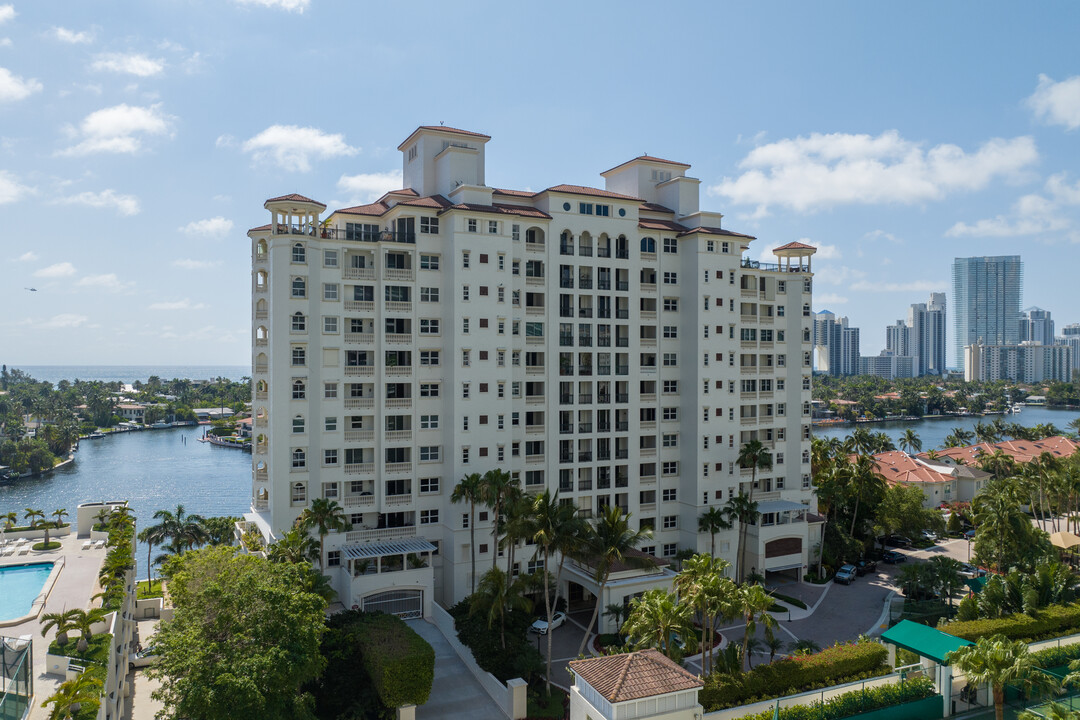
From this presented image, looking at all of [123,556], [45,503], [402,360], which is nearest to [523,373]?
[402,360]

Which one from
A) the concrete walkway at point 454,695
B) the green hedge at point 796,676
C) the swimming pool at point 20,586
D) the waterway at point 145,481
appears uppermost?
the swimming pool at point 20,586

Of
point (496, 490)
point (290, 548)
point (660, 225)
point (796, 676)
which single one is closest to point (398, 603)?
point (290, 548)

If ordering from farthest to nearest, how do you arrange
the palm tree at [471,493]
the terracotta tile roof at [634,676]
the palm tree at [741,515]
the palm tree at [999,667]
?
Answer: 1. the palm tree at [741,515]
2. the palm tree at [471,493]
3. the palm tree at [999,667]
4. the terracotta tile roof at [634,676]

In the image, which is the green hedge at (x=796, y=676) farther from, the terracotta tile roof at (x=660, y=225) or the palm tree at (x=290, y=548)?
the terracotta tile roof at (x=660, y=225)

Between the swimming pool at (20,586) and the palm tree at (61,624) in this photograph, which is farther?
the swimming pool at (20,586)

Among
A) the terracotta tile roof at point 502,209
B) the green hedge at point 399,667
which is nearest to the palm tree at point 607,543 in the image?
the green hedge at point 399,667

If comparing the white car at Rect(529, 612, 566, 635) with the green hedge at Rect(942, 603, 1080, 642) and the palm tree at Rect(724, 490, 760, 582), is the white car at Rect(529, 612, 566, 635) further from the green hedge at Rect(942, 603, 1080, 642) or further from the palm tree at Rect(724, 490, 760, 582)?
the green hedge at Rect(942, 603, 1080, 642)

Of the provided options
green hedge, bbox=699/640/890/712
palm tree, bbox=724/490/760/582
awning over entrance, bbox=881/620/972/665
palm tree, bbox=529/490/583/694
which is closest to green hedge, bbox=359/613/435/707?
palm tree, bbox=529/490/583/694

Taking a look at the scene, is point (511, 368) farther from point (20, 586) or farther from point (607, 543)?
point (20, 586)
